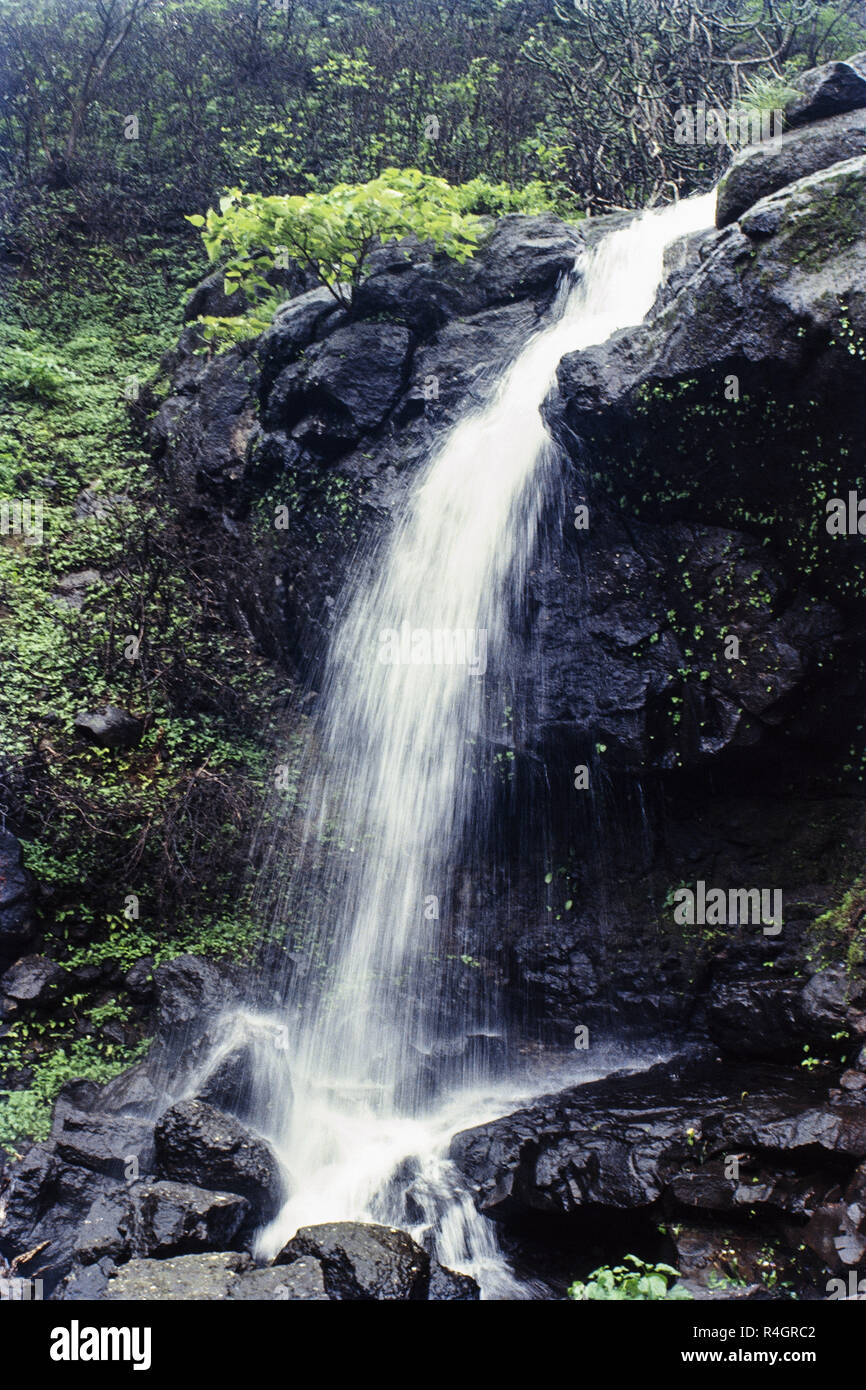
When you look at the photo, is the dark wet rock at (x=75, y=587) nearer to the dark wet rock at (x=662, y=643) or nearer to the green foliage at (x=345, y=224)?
the green foliage at (x=345, y=224)

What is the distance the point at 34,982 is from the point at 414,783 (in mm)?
3319

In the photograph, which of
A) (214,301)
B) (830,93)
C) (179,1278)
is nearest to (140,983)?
(179,1278)

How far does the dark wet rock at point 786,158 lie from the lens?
248 inches

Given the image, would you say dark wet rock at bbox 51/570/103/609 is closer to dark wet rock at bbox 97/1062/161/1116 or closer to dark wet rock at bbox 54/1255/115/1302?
dark wet rock at bbox 97/1062/161/1116

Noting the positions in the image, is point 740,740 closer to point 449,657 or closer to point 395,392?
point 449,657

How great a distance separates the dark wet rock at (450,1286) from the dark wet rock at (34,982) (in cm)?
356

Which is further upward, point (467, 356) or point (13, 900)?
point (467, 356)

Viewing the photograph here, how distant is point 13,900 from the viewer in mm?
6539

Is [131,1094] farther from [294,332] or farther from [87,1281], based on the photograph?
[294,332]

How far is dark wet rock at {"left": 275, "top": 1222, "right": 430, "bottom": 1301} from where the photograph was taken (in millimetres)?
4168

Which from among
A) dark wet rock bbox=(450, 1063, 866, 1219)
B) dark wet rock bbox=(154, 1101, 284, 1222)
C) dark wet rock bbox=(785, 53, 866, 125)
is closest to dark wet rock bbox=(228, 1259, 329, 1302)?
dark wet rock bbox=(154, 1101, 284, 1222)

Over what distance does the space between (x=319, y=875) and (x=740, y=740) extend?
3.69 metres

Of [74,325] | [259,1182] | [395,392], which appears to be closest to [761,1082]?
[259,1182]

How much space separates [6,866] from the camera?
21.6 ft
